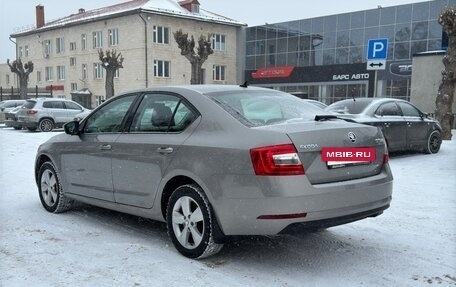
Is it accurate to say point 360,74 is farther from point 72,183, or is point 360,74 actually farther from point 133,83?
point 72,183

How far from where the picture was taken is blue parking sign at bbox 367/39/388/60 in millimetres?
11848

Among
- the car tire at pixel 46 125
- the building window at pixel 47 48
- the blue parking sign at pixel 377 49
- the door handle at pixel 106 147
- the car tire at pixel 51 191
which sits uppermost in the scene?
the building window at pixel 47 48

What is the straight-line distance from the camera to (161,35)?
138 feet

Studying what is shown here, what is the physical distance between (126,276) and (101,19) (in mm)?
43509

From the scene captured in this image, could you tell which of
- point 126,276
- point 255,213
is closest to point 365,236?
point 255,213

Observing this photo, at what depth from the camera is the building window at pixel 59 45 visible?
49.8m

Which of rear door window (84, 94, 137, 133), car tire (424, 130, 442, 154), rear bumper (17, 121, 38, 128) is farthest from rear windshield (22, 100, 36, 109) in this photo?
rear door window (84, 94, 137, 133)

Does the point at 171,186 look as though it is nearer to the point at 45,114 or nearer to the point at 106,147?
the point at 106,147

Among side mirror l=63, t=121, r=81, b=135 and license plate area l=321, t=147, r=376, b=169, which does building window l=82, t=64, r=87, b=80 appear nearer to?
side mirror l=63, t=121, r=81, b=135

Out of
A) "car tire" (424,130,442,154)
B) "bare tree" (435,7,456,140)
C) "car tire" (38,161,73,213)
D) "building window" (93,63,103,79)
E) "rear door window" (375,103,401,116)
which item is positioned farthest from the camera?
"building window" (93,63,103,79)

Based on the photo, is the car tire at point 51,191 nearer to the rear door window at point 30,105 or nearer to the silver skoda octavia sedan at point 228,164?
the silver skoda octavia sedan at point 228,164

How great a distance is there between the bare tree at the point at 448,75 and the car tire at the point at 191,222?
12.7 meters

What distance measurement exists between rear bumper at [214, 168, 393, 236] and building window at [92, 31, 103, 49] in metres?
44.1

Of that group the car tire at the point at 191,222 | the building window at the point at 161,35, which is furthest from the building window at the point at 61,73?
the car tire at the point at 191,222
